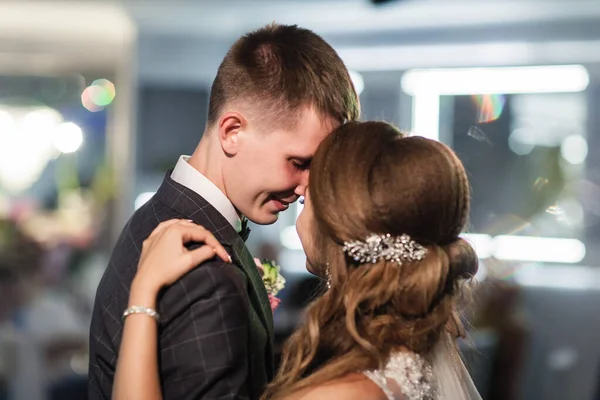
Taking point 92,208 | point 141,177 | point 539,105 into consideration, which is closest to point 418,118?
point 539,105

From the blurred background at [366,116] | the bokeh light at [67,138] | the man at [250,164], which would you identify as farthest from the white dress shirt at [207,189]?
the bokeh light at [67,138]

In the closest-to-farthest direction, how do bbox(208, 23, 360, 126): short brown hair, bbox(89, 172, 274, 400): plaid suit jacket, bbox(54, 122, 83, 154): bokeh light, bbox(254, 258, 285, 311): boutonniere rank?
bbox(89, 172, 274, 400): plaid suit jacket, bbox(208, 23, 360, 126): short brown hair, bbox(254, 258, 285, 311): boutonniere, bbox(54, 122, 83, 154): bokeh light

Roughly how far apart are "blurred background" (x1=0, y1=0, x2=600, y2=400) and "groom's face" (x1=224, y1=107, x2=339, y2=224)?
2511 mm

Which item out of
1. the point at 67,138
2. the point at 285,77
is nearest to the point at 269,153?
the point at 285,77

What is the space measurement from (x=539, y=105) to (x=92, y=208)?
293 centimetres

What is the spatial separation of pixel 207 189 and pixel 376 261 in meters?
0.37

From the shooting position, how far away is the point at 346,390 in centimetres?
129

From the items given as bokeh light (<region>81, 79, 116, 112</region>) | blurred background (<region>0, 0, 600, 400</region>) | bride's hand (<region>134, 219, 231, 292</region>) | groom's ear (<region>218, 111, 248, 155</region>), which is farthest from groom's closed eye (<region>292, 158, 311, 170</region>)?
bokeh light (<region>81, 79, 116, 112</region>)

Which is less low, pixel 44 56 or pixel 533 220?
pixel 44 56

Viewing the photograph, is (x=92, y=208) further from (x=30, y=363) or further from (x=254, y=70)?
(x=254, y=70)

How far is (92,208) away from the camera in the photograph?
4.89 m

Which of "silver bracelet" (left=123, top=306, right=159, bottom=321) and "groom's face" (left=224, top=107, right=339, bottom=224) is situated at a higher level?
"groom's face" (left=224, top=107, right=339, bottom=224)

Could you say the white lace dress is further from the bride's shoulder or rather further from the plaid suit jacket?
the plaid suit jacket

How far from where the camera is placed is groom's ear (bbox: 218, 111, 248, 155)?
1.46m
